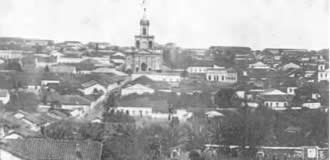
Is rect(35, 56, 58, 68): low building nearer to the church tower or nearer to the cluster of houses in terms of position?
the cluster of houses

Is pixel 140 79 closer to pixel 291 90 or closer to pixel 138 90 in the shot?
pixel 138 90

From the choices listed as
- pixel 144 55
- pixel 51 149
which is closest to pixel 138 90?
pixel 144 55

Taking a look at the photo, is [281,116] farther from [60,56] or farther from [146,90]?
[60,56]

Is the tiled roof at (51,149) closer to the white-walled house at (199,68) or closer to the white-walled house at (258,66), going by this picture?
the white-walled house at (199,68)

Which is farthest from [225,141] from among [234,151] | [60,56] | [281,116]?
[60,56]

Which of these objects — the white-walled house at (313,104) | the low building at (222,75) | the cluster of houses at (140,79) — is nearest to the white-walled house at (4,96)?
the cluster of houses at (140,79)
